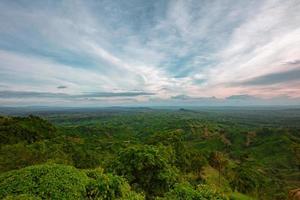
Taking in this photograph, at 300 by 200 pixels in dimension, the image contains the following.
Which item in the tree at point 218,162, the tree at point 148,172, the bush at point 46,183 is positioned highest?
the bush at point 46,183

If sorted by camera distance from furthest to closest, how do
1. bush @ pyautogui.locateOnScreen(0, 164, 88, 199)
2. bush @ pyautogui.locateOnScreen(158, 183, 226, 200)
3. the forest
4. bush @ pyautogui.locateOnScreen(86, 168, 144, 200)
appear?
Answer: bush @ pyautogui.locateOnScreen(86, 168, 144, 200)
the forest
bush @ pyautogui.locateOnScreen(158, 183, 226, 200)
bush @ pyautogui.locateOnScreen(0, 164, 88, 199)

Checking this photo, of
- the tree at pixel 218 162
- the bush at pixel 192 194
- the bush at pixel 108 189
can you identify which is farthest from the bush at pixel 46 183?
the tree at pixel 218 162

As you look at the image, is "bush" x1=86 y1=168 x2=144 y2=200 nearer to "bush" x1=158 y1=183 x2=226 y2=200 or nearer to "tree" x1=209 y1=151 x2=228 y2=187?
"bush" x1=158 y1=183 x2=226 y2=200

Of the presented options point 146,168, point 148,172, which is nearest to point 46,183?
point 146,168

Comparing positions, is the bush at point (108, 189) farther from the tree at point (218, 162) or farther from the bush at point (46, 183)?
the tree at point (218, 162)

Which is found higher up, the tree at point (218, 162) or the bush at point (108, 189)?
the bush at point (108, 189)

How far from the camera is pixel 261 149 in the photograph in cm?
10262

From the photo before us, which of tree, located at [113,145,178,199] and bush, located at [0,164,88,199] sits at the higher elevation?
bush, located at [0,164,88,199]

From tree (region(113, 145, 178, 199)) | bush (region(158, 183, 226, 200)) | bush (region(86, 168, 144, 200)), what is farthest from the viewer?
tree (region(113, 145, 178, 199))

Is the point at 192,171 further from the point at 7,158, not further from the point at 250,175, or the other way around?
the point at 7,158

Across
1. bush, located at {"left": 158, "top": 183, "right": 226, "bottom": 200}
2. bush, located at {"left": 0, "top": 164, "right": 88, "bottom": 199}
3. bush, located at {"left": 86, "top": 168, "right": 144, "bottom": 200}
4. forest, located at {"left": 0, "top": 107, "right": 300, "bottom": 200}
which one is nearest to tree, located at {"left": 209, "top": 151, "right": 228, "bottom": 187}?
forest, located at {"left": 0, "top": 107, "right": 300, "bottom": 200}

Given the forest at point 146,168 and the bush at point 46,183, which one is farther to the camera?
the forest at point 146,168

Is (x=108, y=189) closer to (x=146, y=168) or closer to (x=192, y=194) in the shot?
(x=192, y=194)

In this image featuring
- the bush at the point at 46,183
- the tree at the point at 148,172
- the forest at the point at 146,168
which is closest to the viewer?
the bush at the point at 46,183
